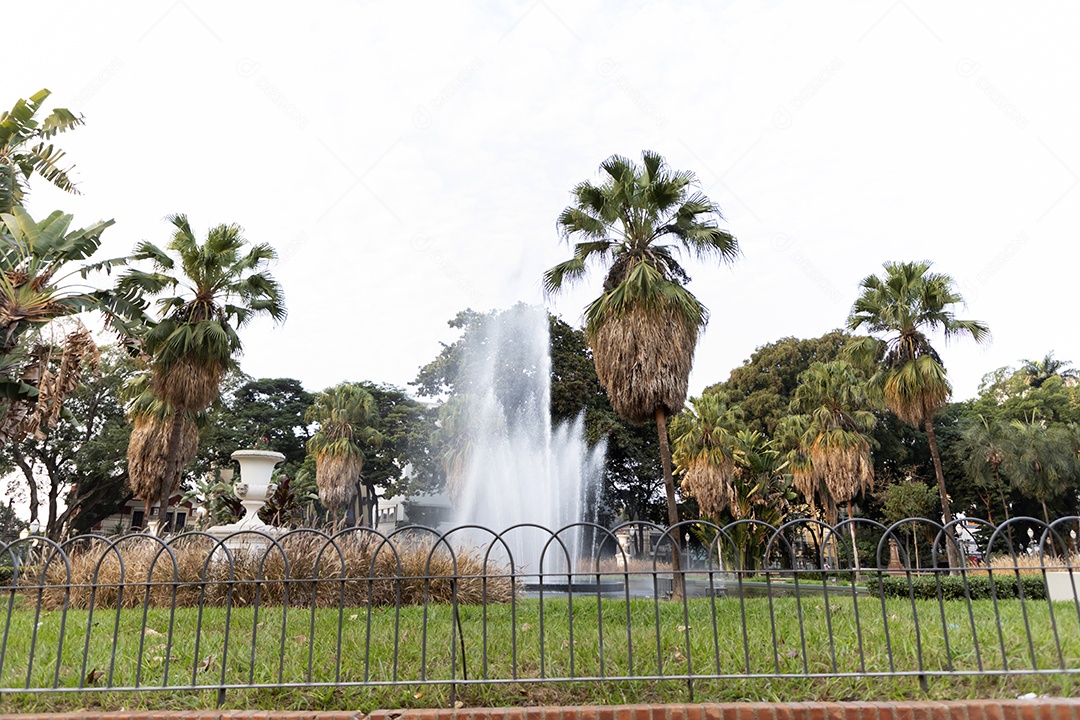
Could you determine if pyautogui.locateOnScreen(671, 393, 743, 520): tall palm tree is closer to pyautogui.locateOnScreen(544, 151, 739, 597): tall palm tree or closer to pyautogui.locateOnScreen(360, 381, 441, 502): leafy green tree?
pyautogui.locateOnScreen(544, 151, 739, 597): tall palm tree

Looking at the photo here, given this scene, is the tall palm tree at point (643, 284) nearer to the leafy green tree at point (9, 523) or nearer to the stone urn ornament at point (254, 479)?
the stone urn ornament at point (254, 479)

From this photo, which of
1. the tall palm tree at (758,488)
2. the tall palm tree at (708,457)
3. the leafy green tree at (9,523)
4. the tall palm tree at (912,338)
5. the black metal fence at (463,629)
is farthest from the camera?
the leafy green tree at (9,523)

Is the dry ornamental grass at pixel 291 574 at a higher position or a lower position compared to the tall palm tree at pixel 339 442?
lower

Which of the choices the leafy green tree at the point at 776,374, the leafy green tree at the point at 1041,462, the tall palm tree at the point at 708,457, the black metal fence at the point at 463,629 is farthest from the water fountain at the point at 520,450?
the leafy green tree at the point at 1041,462

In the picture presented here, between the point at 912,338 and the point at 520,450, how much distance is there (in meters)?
13.0

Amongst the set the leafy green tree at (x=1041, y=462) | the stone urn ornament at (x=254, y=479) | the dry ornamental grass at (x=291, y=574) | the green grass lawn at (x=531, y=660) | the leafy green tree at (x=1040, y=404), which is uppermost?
the leafy green tree at (x=1040, y=404)

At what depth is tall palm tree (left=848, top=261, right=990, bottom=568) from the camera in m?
18.2

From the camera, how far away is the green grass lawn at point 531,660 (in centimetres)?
415

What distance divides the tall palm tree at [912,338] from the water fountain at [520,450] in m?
10.7

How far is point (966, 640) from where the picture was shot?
208 inches

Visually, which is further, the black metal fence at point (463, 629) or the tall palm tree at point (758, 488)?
the tall palm tree at point (758, 488)

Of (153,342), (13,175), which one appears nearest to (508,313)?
(153,342)

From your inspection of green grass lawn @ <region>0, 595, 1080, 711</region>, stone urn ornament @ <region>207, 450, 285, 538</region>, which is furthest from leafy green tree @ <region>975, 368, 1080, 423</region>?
stone urn ornament @ <region>207, 450, 285, 538</region>

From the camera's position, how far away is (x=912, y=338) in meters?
18.8
